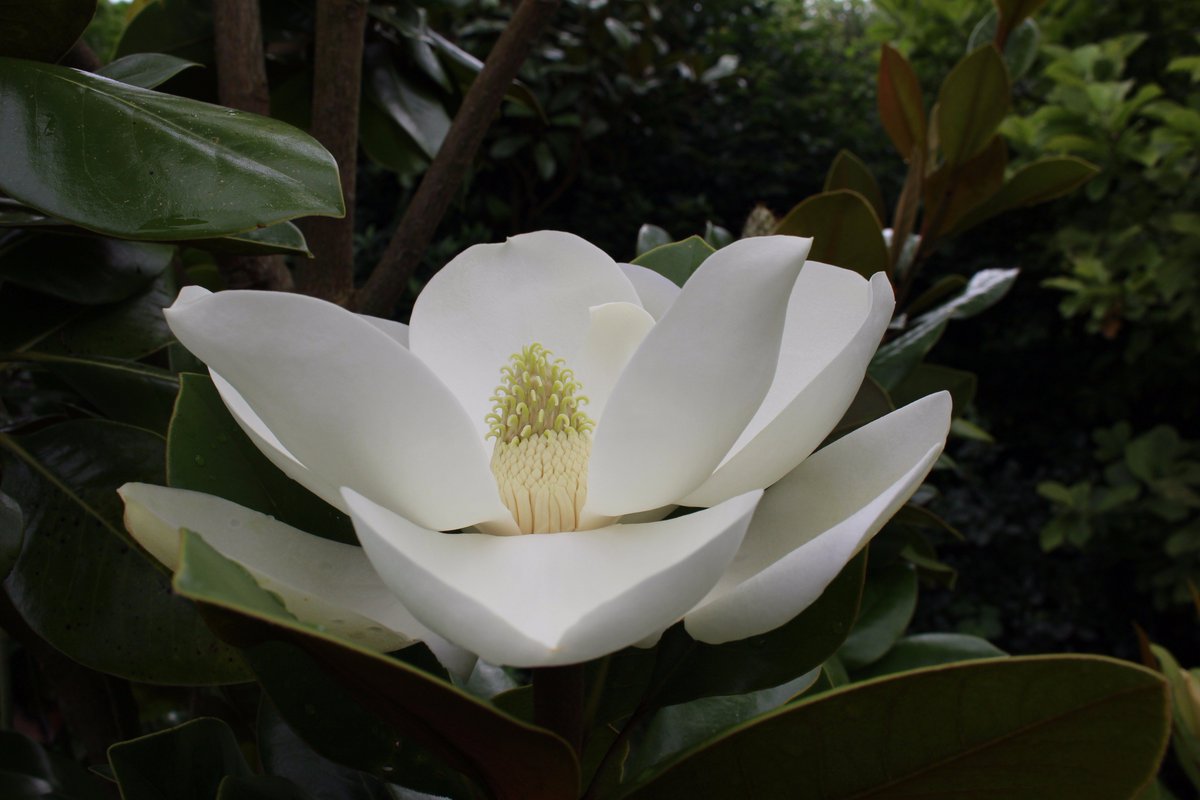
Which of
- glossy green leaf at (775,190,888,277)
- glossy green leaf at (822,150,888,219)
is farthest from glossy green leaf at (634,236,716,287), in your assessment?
glossy green leaf at (822,150,888,219)

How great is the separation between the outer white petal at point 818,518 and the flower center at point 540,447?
103 millimetres

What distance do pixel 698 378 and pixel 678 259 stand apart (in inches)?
10.6

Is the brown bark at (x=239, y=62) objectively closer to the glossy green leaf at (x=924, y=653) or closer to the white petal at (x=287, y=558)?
the white petal at (x=287, y=558)

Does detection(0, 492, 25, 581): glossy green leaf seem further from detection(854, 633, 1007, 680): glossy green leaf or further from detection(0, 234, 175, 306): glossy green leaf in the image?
detection(854, 633, 1007, 680): glossy green leaf

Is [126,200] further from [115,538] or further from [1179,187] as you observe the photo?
[1179,187]

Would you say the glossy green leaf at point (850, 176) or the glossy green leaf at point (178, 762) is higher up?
the glossy green leaf at point (850, 176)

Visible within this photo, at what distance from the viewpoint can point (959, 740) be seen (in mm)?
376

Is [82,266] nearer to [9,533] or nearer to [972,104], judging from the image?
[9,533]

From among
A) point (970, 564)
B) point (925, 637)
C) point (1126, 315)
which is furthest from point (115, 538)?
point (970, 564)

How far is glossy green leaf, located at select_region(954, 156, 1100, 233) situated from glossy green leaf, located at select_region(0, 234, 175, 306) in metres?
0.97

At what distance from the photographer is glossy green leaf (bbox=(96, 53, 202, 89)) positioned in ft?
2.10

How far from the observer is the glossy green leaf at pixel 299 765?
584mm

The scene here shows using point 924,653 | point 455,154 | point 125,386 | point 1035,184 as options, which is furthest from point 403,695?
point 1035,184

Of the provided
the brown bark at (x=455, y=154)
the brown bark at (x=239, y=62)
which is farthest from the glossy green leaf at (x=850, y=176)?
the brown bark at (x=239, y=62)
